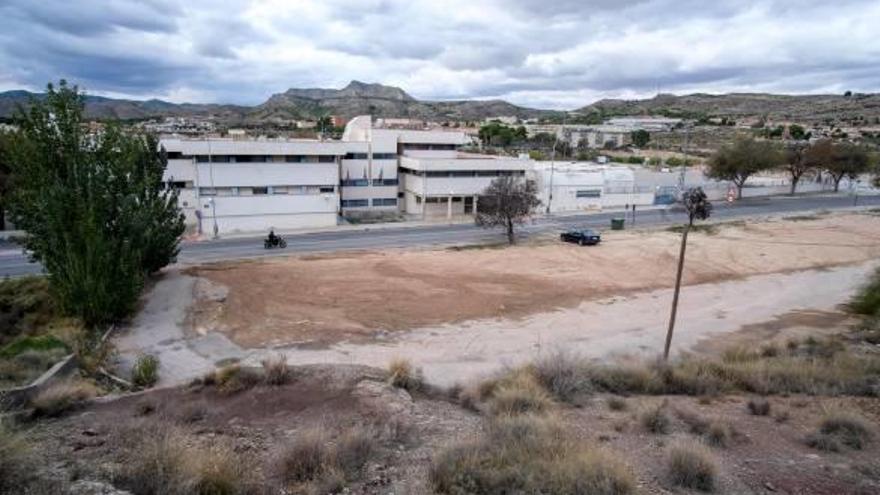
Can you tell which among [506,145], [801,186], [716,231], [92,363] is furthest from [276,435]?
[506,145]

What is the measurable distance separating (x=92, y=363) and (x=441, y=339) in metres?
11.7

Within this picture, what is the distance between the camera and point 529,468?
8102 mm

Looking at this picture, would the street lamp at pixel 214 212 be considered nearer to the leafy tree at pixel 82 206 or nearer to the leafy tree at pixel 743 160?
the leafy tree at pixel 82 206

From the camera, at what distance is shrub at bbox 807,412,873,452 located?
10.3 meters

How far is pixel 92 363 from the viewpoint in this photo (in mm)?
17203

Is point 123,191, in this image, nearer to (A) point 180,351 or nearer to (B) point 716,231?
(A) point 180,351

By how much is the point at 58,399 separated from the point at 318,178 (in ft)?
130

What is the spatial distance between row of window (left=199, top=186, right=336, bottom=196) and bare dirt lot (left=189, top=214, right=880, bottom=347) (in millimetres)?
13559

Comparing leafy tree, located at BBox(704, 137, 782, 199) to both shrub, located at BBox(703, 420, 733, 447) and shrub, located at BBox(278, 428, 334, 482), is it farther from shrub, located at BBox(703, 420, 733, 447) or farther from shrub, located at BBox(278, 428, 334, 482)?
shrub, located at BBox(278, 428, 334, 482)

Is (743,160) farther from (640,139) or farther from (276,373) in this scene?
(640,139)

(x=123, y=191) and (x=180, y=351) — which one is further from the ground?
(x=123, y=191)

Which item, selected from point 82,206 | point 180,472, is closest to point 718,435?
point 180,472

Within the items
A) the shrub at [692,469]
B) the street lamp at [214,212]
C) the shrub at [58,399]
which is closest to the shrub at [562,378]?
the shrub at [692,469]

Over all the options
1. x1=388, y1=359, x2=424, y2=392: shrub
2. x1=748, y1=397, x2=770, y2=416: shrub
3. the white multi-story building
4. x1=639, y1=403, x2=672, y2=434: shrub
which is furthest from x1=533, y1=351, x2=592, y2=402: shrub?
the white multi-story building
